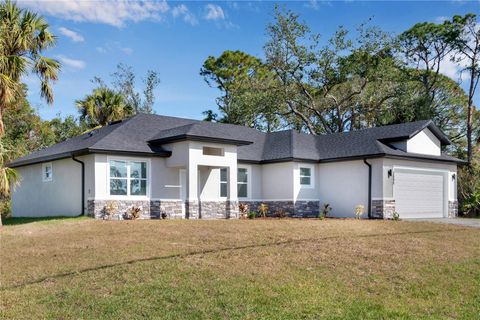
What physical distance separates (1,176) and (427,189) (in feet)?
61.8

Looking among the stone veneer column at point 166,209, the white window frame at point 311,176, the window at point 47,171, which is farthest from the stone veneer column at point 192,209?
the window at point 47,171

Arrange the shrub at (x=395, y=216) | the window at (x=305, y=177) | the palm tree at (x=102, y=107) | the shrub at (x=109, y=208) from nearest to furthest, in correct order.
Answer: the shrub at (x=109, y=208), the shrub at (x=395, y=216), the window at (x=305, y=177), the palm tree at (x=102, y=107)

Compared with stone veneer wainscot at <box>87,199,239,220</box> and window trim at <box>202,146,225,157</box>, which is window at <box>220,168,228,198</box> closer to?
window trim at <box>202,146,225,157</box>

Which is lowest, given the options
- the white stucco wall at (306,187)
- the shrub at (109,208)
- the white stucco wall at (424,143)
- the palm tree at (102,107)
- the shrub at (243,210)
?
the shrub at (243,210)

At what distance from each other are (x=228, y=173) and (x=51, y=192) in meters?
7.73

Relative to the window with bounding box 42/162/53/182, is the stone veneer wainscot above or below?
below

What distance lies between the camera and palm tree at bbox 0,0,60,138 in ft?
54.5

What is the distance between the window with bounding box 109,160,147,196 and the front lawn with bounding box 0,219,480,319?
4385 millimetres

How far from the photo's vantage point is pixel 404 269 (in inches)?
404

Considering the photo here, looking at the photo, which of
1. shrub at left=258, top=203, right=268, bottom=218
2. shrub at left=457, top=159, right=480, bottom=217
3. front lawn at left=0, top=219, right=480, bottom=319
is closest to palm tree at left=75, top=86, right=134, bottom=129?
shrub at left=258, top=203, right=268, bottom=218

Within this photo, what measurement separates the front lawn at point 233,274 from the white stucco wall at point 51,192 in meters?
5.00

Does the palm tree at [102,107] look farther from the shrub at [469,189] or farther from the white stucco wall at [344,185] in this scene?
the shrub at [469,189]

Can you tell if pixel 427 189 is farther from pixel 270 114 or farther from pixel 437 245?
pixel 270 114

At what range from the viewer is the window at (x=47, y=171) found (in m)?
21.2
